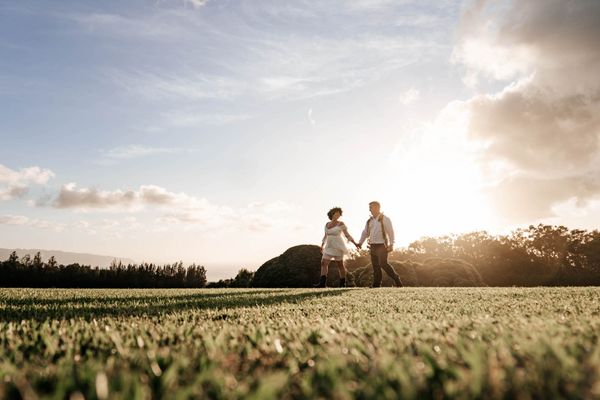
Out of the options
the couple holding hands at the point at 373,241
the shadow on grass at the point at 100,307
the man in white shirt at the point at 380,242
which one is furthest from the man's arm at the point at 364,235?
the shadow on grass at the point at 100,307

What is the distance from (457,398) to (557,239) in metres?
25.8

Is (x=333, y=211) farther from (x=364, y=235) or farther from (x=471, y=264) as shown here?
(x=471, y=264)

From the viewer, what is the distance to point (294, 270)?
60.3ft

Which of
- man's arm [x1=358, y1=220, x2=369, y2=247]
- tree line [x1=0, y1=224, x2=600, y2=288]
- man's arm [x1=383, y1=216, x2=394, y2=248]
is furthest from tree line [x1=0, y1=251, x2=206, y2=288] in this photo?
man's arm [x1=383, y1=216, x2=394, y2=248]

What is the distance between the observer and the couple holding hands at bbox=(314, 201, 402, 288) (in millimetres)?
12117

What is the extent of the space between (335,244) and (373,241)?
1619mm

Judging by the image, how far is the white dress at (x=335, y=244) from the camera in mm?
13508

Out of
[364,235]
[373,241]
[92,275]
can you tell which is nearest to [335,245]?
[364,235]

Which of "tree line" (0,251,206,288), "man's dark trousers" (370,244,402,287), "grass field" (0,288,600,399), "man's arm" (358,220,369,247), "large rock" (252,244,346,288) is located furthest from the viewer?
"large rock" (252,244,346,288)

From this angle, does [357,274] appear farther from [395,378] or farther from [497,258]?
[395,378]

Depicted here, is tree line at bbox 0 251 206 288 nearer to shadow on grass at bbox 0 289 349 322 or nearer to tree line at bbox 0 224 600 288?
tree line at bbox 0 224 600 288

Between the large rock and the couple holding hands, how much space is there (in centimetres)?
470

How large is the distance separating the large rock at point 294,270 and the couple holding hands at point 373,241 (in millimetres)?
4697

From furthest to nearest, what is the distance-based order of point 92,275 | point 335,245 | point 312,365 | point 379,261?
point 92,275 → point 335,245 → point 379,261 → point 312,365
